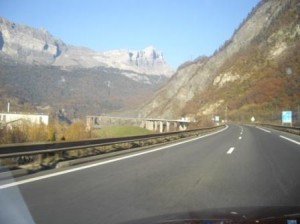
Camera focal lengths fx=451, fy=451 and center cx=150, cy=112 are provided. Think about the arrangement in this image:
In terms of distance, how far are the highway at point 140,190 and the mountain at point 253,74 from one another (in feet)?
265

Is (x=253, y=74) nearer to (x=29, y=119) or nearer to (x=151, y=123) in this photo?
(x=151, y=123)

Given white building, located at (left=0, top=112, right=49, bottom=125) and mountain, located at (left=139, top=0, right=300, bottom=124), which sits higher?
mountain, located at (left=139, top=0, right=300, bottom=124)

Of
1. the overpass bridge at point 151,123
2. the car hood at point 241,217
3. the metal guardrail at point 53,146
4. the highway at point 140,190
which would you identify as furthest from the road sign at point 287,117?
the car hood at point 241,217

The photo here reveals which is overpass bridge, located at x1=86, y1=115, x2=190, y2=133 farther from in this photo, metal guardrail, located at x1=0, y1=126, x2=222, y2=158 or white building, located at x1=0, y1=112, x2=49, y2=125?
metal guardrail, located at x1=0, y1=126, x2=222, y2=158

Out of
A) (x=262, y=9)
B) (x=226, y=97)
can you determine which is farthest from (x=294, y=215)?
(x=262, y=9)

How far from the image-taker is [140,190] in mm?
9500

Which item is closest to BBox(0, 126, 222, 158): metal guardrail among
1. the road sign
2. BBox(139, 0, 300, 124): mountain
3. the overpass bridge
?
the road sign

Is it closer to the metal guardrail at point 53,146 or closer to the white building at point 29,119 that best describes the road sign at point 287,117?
the white building at point 29,119

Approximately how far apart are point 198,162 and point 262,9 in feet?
570

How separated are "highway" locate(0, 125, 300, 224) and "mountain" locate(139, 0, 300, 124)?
80875 mm

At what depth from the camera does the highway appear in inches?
289

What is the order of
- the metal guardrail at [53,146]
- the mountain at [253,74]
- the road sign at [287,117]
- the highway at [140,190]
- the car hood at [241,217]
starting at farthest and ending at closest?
the mountain at [253,74] → the road sign at [287,117] → the metal guardrail at [53,146] → the highway at [140,190] → the car hood at [241,217]

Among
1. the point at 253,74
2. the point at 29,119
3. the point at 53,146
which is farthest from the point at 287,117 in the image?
the point at 253,74

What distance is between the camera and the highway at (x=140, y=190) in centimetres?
734
